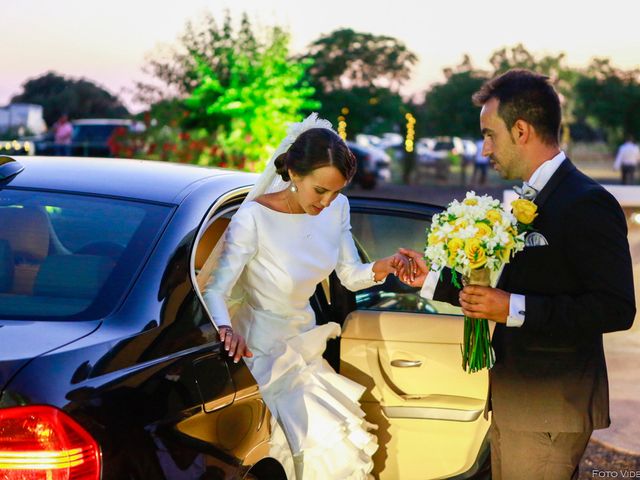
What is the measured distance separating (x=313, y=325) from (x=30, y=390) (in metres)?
1.74

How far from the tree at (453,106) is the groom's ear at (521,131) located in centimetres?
3984

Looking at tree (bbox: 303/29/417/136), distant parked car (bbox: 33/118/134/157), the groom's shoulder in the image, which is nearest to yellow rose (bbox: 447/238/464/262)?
the groom's shoulder

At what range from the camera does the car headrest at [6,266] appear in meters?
3.12

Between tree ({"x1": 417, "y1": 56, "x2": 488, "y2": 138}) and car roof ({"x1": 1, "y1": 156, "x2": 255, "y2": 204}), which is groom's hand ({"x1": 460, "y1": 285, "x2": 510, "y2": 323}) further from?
tree ({"x1": 417, "y1": 56, "x2": 488, "y2": 138})

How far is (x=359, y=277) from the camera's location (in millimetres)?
4098

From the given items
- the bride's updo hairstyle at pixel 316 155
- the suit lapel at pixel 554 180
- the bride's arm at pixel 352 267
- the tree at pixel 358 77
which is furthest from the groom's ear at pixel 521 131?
the tree at pixel 358 77

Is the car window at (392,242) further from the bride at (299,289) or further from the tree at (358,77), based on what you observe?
the tree at (358,77)

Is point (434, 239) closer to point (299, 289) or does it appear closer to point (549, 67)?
point (299, 289)

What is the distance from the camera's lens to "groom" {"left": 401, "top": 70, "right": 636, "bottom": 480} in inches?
121

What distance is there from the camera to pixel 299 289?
386cm

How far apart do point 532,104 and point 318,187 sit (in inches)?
35.4

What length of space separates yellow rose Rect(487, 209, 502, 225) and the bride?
731mm

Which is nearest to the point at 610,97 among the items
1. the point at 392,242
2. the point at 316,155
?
the point at 392,242

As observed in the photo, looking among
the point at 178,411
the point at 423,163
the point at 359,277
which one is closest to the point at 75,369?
the point at 178,411
